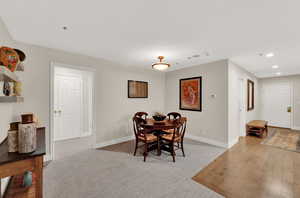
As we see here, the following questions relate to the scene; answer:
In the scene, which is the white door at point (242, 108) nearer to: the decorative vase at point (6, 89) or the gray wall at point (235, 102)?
the gray wall at point (235, 102)

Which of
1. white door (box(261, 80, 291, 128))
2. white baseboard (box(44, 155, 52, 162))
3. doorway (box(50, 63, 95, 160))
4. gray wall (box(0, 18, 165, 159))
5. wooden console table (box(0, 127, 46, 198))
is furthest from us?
white door (box(261, 80, 291, 128))

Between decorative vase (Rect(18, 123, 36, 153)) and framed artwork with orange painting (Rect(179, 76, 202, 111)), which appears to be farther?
framed artwork with orange painting (Rect(179, 76, 202, 111))

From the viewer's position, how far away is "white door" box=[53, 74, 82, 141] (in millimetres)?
4113

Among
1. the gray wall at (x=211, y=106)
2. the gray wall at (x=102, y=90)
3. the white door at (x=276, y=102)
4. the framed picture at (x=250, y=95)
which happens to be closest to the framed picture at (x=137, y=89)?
the gray wall at (x=102, y=90)

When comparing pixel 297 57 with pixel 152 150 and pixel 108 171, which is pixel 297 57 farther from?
pixel 108 171

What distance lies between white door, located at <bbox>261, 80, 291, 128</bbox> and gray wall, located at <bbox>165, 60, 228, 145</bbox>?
4.39 meters

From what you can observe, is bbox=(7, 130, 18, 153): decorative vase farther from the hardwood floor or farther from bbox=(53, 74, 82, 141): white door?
bbox=(53, 74, 82, 141): white door

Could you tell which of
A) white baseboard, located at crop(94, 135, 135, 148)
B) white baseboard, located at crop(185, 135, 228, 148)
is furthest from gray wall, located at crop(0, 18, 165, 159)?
white baseboard, located at crop(185, 135, 228, 148)

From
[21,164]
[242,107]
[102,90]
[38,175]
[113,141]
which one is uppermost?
[102,90]

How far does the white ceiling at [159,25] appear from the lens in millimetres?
1541

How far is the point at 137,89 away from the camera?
14.5 ft

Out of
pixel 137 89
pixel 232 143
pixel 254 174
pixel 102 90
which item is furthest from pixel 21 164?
pixel 232 143

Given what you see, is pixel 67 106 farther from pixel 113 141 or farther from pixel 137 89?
pixel 137 89

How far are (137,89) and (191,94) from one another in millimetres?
1809
